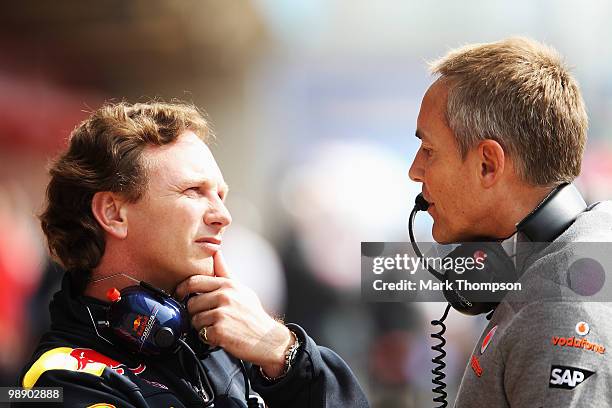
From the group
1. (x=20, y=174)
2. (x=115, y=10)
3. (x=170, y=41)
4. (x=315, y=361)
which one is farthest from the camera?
(x=170, y=41)

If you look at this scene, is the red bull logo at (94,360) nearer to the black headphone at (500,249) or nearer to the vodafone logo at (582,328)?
the black headphone at (500,249)

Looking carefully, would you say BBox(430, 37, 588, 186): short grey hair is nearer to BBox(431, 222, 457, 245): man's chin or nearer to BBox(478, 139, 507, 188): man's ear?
BBox(478, 139, 507, 188): man's ear

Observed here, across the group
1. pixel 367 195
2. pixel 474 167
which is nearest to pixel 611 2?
pixel 367 195

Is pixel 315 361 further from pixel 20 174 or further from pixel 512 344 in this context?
pixel 20 174

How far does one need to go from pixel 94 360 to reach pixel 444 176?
37.7 inches

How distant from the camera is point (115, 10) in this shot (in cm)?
724

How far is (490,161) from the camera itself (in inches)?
79.8

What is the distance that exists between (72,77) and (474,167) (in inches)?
209

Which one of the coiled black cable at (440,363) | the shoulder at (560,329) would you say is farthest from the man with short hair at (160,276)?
the shoulder at (560,329)

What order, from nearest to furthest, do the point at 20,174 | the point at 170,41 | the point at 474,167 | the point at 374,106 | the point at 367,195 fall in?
1. the point at 474,167
2. the point at 367,195
3. the point at 20,174
4. the point at 374,106
5. the point at 170,41

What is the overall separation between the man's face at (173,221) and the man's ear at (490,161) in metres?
0.71

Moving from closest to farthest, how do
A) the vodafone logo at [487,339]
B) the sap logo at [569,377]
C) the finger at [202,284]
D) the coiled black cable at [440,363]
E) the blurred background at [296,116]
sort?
the sap logo at [569,377] → the vodafone logo at [487,339] → the coiled black cable at [440,363] → the finger at [202,284] → the blurred background at [296,116]

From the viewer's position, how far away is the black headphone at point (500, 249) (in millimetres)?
1917

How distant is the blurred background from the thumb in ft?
5.94
